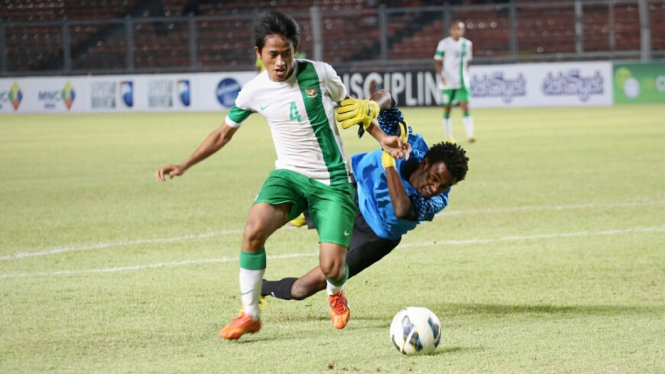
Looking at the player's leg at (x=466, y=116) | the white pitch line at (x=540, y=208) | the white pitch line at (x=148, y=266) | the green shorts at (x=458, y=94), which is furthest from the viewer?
the green shorts at (x=458, y=94)

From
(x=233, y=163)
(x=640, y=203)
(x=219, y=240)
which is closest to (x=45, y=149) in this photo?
(x=233, y=163)

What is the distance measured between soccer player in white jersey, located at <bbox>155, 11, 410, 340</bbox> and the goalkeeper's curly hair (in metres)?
0.22

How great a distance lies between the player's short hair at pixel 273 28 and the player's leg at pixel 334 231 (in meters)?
0.80

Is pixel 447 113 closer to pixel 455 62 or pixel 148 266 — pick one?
pixel 455 62

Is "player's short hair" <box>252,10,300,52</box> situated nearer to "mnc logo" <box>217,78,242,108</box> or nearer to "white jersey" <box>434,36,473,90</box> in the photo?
"white jersey" <box>434,36,473,90</box>

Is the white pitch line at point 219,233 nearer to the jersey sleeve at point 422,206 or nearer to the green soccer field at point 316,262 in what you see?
the green soccer field at point 316,262

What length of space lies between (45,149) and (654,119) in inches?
517

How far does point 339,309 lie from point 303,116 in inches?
42.7

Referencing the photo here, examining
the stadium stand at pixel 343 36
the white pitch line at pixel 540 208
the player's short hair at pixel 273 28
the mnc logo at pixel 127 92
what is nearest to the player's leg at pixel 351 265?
the player's short hair at pixel 273 28

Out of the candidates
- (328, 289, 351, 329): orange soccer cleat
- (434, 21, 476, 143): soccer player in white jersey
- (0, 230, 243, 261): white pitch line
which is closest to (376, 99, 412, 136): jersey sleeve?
(328, 289, 351, 329): orange soccer cleat

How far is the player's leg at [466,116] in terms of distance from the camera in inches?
727

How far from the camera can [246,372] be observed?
448cm

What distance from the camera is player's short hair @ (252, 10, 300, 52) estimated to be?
5.24 m

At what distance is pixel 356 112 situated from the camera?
5258 millimetres
